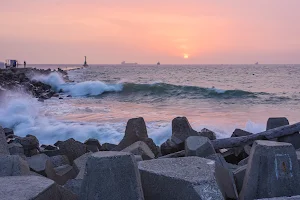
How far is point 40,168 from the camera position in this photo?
Result: 4.18 metres

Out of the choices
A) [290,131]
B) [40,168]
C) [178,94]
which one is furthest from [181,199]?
[178,94]

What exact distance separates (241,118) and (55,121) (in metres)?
5.93

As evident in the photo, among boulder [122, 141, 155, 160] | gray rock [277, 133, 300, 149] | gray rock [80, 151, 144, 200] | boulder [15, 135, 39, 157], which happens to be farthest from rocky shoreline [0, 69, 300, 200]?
boulder [15, 135, 39, 157]

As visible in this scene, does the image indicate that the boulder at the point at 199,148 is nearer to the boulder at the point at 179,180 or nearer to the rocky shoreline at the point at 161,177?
the rocky shoreline at the point at 161,177

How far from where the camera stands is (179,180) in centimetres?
264

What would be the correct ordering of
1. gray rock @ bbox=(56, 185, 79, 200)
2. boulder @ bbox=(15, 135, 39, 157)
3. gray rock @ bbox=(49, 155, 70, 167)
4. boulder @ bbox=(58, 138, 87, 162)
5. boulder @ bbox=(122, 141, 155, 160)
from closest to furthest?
gray rock @ bbox=(56, 185, 79, 200) → boulder @ bbox=(122, 141, 155, 160) → gray rock @ bbox=(49, 155, 70, 167) → boulder @ bbox=(58, 138, 87, 162) → boulder @ bbox=(15, 135, 39, 157)

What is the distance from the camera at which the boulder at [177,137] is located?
546 cm

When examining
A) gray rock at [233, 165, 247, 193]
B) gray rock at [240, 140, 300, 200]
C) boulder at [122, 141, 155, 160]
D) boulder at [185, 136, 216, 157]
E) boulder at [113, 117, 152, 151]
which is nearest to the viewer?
gray rock at [240, 140, 300, 200]

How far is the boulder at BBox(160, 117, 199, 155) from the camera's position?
5456 mm

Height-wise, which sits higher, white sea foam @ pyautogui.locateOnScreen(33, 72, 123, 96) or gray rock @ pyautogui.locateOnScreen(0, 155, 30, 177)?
gray rock @ pyautogui.locateOnScreen(0, 155, 30, 177)

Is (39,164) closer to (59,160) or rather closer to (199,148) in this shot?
(59,160)

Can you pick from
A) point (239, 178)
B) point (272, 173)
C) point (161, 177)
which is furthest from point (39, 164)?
point (272, 173)

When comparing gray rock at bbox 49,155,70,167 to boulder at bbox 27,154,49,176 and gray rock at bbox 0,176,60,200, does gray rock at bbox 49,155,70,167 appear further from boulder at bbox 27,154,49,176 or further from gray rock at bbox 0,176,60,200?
gray rock at bbox 0,176,60,200

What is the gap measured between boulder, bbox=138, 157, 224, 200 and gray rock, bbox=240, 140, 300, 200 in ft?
1.25
